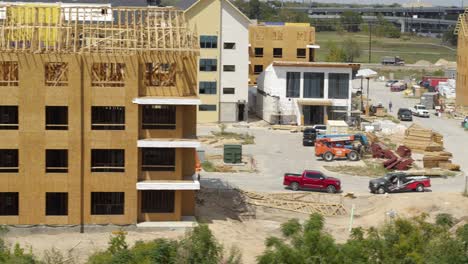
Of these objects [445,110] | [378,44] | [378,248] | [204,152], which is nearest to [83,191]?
[378,248]

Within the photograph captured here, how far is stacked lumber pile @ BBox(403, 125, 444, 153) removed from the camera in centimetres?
6362

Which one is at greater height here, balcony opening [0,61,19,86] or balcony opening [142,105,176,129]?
balcony opening [0,61,19,86]

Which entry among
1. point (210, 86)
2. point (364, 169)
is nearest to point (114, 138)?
point (364, 169)

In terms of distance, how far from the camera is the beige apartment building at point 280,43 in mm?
89750

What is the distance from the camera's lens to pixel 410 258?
1187 inches

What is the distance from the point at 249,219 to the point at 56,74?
11.0 metres

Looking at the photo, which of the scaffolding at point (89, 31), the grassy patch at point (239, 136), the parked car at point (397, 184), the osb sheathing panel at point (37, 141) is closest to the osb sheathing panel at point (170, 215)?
the osb sheathing panel at point (37, 141)

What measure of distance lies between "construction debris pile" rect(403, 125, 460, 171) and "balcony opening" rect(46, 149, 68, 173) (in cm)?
2506

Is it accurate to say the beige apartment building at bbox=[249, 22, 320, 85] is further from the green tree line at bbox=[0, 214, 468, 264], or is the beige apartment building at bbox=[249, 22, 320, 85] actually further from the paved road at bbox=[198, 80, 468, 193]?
the green tree line at bbox=[0, 214, 468, 264]

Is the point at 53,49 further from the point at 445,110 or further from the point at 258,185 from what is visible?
the point at 445,110

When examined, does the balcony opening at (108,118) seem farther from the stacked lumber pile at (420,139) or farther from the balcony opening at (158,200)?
the stacked lumber pile at (420,139)

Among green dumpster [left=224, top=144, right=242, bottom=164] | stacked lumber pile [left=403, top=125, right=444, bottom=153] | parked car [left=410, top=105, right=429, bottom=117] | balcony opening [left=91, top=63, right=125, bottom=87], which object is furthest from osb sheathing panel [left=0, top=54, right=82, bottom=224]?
parked car [left=410, top=105, right=429, bottom=117]

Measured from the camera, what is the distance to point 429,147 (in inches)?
2461

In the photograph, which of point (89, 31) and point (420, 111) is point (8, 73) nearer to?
point (89, 31)
